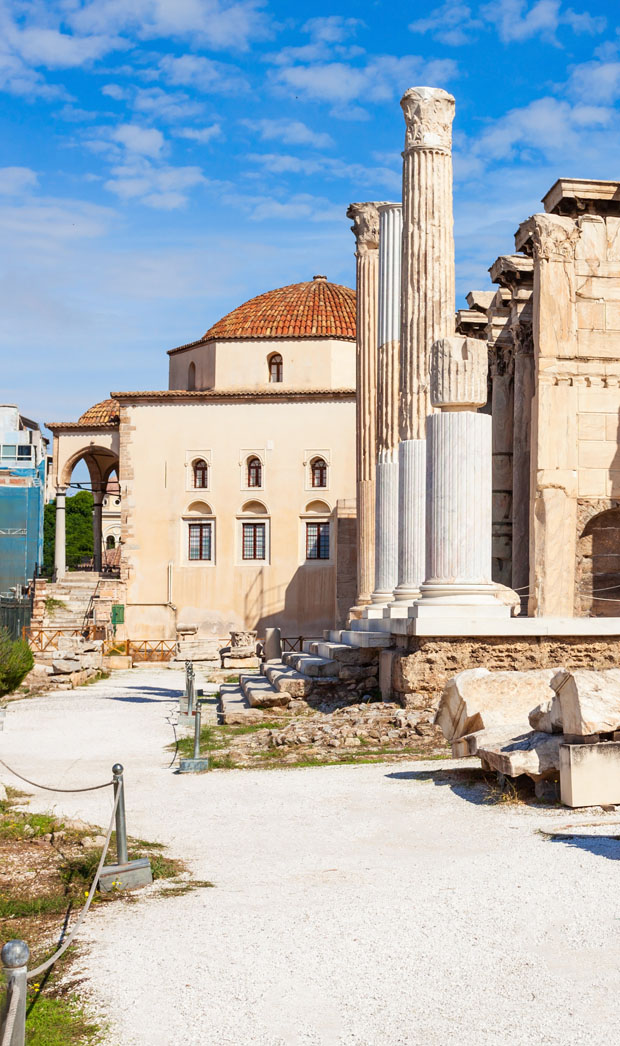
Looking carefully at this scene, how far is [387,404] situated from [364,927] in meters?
13.1

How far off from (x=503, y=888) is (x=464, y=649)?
6372mm

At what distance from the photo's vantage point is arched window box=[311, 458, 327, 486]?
128 feet

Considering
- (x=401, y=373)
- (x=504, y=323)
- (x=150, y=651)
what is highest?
(x=504, y=323)

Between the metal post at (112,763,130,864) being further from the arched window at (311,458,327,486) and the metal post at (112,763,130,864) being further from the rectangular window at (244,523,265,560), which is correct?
the arched window at (311,458,327,486)

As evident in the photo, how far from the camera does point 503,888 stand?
5586 mm

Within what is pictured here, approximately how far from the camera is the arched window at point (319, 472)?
39.1 meters

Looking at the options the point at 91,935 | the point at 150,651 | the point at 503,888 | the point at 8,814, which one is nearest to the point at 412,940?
the point at 503,888

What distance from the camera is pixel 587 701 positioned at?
7.32m

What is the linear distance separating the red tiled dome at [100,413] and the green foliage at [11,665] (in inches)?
929

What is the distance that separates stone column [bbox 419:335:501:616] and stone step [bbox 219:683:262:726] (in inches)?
107

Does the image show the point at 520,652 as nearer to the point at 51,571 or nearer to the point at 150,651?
the point at 150,651

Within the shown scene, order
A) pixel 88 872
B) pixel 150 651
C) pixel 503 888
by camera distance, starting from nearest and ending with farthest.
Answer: pixel 503 888 < pixel 88 872 < pixel 150 651

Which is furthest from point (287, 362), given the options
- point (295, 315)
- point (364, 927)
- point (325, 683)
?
point (364, 927)

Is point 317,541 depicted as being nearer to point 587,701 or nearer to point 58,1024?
point 587,701
